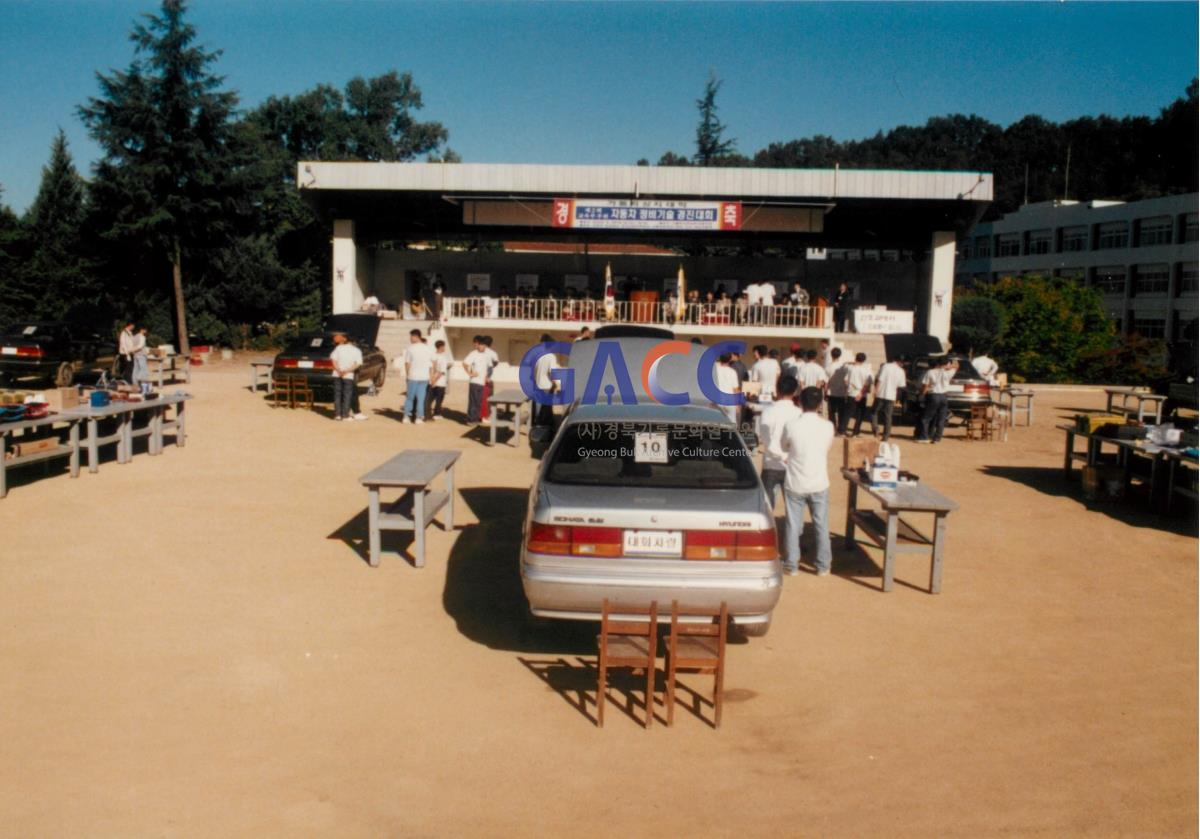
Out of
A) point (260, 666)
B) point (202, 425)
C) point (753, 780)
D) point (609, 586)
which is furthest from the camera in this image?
point (202, 425)

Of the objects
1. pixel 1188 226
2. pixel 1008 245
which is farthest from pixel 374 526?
pixel 1008 245

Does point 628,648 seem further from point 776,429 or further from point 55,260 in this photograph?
point 55,260

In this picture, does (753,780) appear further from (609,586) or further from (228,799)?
(228,799)

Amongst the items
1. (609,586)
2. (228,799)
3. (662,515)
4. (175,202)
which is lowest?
(228,799)

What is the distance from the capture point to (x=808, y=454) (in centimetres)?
794

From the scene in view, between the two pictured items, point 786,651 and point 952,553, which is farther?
point 952,553

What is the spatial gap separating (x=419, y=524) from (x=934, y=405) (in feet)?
39.2

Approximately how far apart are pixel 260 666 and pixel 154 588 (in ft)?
6.91

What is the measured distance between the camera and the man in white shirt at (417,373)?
17250mm

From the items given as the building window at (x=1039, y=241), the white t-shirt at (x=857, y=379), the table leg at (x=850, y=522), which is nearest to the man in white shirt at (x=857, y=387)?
the white t-shirt at (x=857, y=379)

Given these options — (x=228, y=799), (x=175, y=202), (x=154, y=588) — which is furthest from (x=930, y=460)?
(x=175, y=202)

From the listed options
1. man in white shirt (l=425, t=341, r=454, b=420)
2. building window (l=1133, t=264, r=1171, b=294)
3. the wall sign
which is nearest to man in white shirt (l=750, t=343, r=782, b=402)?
man in white shirt (l=425, t=341, r=454, b=420)

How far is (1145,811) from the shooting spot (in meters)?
4.46

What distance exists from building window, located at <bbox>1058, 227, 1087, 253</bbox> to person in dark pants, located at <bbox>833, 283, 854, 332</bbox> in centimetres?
3403
